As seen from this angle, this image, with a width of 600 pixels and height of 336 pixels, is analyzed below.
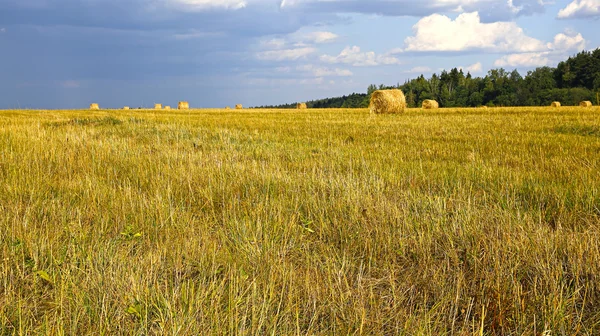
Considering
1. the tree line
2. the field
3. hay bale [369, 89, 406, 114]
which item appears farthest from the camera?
the tree line

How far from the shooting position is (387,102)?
27.0 m

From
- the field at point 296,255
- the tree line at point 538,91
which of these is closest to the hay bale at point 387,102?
the field at point 296,255

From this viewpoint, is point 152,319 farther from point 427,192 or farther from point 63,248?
point 427,192

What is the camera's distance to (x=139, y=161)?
658 centimetres

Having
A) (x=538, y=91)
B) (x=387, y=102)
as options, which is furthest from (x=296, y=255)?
(x=538, y=91)

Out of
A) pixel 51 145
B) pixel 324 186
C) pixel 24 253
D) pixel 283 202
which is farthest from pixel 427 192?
pixel 51 145

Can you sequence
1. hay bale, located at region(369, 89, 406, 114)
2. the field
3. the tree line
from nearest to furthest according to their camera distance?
the field
hay bale, located at region(369, 89, 406, 114)
the tree line

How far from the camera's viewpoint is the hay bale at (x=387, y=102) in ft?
88.5

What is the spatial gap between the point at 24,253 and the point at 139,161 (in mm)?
3657

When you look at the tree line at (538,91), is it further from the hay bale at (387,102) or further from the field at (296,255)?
the field at (296,255)

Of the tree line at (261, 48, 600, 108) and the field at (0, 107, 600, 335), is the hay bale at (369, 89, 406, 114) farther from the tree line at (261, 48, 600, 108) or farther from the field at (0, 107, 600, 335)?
the tree line at (261, 48, 600, 108)

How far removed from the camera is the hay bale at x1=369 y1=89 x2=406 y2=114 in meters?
27.0

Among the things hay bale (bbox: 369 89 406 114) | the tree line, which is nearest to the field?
hay bale (bbox: 369 89 406 114)

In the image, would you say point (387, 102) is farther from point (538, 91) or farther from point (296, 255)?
point (538, 91)
